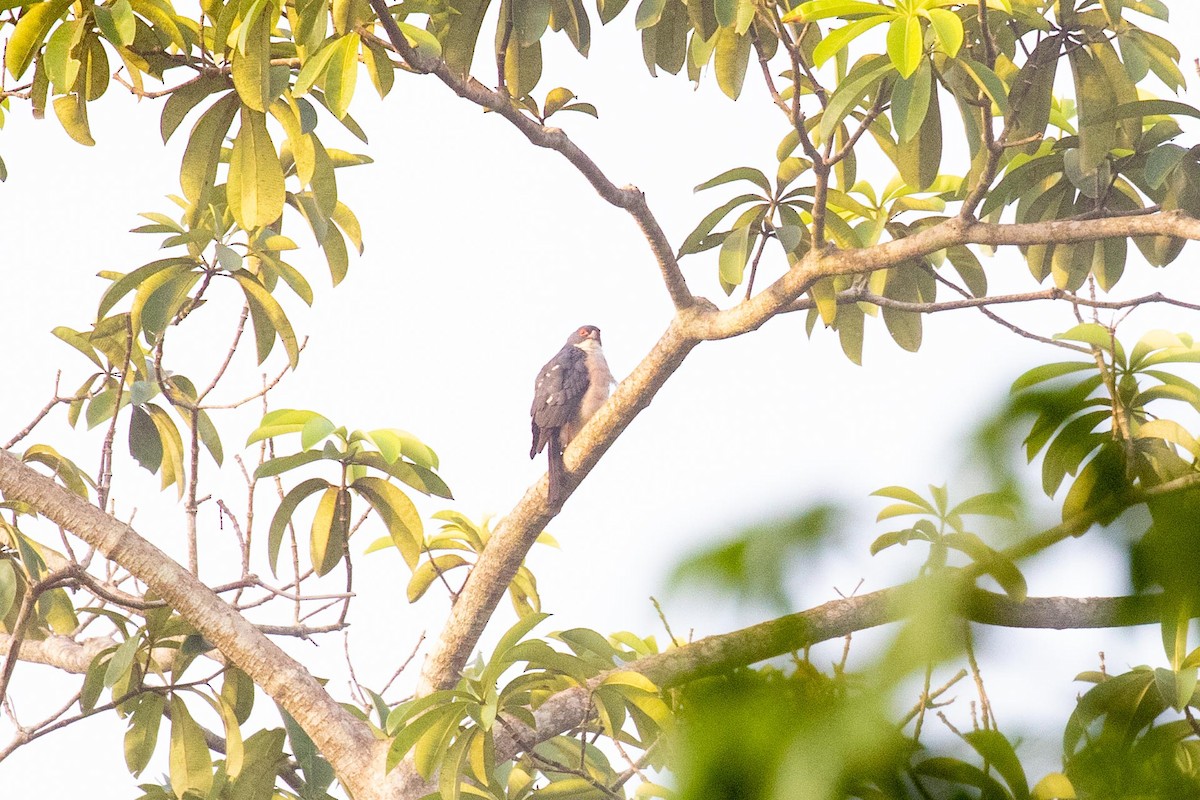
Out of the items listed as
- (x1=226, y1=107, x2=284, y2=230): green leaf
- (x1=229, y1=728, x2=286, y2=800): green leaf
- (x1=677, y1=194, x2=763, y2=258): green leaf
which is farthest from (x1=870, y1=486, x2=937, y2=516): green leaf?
(x1=229, y1=728, x2=286, y2=800): green leaf

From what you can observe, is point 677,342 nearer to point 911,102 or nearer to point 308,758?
point 911,102

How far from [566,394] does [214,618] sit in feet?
6.84

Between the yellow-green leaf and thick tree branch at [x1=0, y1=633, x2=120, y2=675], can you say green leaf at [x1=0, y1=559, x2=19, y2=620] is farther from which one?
the yellow-green leaf

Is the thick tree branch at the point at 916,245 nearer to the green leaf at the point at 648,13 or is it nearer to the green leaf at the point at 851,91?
the green leaf at the point at 851,91

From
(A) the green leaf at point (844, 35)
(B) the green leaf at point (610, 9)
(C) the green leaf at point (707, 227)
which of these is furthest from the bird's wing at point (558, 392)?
(A) the green leaf at point (844, 35)

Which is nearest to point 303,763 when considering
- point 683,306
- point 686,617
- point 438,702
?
point 438,702

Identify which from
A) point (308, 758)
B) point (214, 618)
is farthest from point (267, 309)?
point (308, 758)

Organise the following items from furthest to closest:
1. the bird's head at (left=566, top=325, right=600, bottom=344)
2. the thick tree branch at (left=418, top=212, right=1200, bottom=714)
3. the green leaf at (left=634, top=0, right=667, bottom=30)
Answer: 1. the bird's head at (left=566, top=325, right=600, bottom=344)
2. the green leaf at (left=634, top=0, right=667, bottom=30)
3. the thick tree branch at (left=418, top=212, right=1200, bottom=714)

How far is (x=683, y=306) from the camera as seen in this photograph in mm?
3383

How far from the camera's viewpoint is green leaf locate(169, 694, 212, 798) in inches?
143

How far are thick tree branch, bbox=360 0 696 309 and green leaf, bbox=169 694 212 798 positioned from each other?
2.13 metres

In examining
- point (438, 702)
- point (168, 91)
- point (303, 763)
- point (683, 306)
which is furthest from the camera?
point (303, 763)

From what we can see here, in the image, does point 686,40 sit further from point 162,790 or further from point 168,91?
point 162,790

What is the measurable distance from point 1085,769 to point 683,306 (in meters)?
2.97
